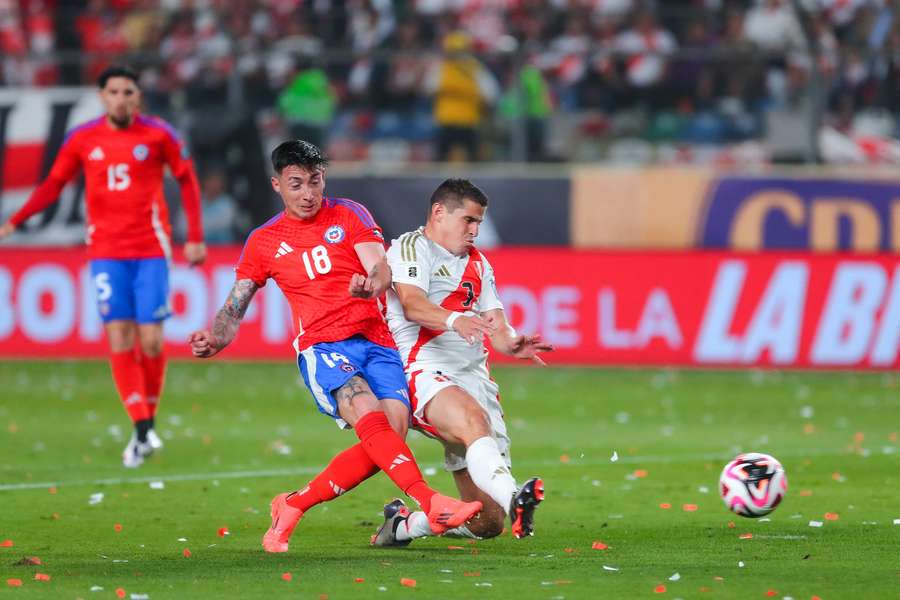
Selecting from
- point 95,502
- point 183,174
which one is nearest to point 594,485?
point 95,502

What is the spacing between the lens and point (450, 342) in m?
7.68

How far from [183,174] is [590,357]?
649 cm

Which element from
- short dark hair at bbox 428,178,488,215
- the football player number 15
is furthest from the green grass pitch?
short dark hair at bbox 428,178,488,215

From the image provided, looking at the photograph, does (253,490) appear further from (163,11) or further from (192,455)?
(163,11)

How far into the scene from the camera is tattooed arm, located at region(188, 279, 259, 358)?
24.2 feet

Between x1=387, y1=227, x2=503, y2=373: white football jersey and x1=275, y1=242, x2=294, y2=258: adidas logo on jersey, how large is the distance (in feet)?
1.51

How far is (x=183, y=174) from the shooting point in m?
11.4

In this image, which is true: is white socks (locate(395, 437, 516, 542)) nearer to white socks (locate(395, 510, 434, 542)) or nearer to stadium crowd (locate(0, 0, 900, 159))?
white socks (locate(395, 510, 434, 542))

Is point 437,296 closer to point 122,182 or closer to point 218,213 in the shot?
point 122,182

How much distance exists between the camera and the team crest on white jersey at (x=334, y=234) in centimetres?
776

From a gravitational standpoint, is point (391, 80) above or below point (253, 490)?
above

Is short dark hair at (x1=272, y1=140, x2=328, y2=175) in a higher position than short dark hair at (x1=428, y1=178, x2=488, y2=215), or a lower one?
higher

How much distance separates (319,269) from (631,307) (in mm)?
9324

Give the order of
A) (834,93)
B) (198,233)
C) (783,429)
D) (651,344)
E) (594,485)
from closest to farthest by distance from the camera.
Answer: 1. (594,485)
2. (198,233)
3. (783,429)
4. (651,344)
5. (834,93)
